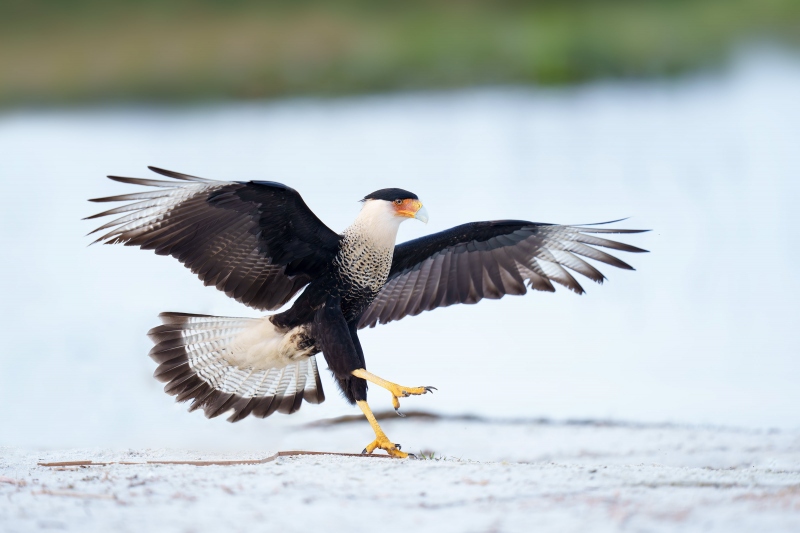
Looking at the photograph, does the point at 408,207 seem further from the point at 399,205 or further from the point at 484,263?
the point at 484,263

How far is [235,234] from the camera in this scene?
14.6 ft

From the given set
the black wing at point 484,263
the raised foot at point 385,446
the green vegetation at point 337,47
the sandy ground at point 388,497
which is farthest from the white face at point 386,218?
the green vegetation at point 337,47

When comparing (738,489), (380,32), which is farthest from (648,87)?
(738,489)

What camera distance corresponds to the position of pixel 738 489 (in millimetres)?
3096

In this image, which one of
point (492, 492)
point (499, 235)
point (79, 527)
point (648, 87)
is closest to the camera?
point (79, 527)

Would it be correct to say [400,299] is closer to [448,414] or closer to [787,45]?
[448,414]

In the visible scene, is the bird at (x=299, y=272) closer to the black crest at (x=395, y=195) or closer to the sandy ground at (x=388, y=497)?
the black crest at (x=395, y=195)

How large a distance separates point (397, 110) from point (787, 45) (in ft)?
22.7

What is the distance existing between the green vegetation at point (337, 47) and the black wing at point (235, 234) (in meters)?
11.2

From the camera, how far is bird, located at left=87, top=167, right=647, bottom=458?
4.33 m

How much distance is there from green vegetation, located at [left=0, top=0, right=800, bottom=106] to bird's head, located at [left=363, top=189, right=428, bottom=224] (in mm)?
11175

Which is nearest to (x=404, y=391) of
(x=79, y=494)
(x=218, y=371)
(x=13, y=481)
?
(x=218, y=371)

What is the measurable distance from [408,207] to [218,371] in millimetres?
1401

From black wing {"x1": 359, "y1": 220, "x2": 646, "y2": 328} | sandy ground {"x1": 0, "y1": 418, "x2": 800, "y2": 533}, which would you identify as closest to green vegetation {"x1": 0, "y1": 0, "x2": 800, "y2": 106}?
black wing {"x1": 359, "y1": 220, "x2": 646, "y2": 328}
